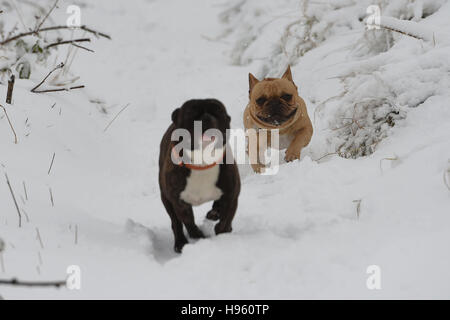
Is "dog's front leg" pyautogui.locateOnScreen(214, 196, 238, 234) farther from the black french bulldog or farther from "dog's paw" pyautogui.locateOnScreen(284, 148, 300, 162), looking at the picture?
"dog's paw" pyautogui.locateOnScreen(284, 148, 300, 162)

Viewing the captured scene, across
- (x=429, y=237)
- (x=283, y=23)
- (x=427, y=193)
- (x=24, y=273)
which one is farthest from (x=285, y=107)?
(x=283, y=23)

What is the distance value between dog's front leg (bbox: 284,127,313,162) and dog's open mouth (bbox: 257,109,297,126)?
32 cm

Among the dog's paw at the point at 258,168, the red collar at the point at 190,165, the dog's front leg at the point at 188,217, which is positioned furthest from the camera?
the dog's paw at the point at 258,168

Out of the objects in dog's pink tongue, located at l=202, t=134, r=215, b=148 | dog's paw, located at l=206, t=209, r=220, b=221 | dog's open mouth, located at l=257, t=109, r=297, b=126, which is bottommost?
dog's paw, located at l=206, t=209, r=220, b=221

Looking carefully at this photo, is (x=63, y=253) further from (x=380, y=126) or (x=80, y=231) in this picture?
(x=380, y=126)

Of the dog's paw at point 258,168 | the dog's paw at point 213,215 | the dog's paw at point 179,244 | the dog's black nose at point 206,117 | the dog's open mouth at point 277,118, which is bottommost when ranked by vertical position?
the dog's paw at point 179,244

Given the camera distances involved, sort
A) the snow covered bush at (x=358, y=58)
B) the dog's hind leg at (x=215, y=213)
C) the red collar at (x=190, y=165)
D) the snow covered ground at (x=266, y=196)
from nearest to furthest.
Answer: the snow covered ground at (x=266, y=196), the red collar at (x=190, y=165), the dog's hind leg at (x=215, y=213), the snow covered bush at (x=358, y=58)

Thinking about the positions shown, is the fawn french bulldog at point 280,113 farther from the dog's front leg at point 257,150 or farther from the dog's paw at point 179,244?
the dog's paw at point 179,244

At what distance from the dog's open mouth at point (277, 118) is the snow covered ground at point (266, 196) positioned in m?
0.39

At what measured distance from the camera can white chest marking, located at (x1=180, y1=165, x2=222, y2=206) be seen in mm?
2730

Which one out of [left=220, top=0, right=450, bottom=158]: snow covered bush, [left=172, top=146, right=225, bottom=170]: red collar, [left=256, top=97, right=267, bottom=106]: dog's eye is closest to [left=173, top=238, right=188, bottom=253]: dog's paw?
[left=172, top=146, right=225, bottom=170]: red collar

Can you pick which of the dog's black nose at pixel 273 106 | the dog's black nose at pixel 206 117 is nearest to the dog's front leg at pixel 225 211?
the dog's black nose at pixel 206 117

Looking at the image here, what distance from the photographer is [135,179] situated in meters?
4.64

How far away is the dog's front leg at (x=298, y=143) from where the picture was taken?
14.7ft
